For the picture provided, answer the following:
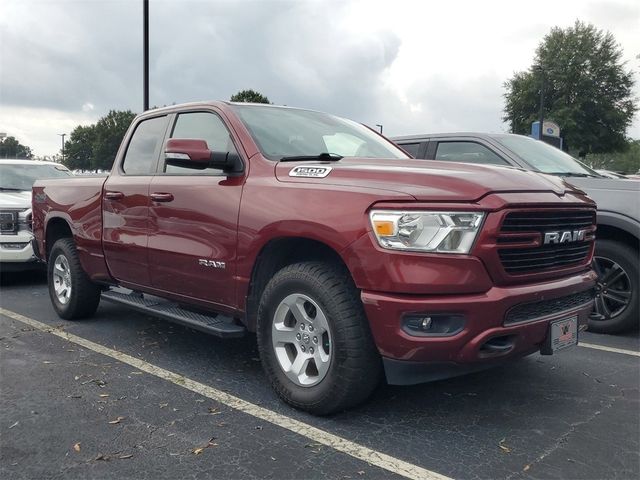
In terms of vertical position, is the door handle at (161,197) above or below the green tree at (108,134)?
below

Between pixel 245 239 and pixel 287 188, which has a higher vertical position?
pixel 287 188

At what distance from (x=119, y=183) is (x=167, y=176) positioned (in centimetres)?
69

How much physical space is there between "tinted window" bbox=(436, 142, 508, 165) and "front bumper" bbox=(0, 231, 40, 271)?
5189 mm

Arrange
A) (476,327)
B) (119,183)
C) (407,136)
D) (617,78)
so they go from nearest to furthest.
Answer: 1. (476,327)
2. (119,183)
3. (407,136)
4. (617,78)

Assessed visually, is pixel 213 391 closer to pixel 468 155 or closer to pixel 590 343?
pixel 590 343

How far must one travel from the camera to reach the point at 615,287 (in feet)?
17.5

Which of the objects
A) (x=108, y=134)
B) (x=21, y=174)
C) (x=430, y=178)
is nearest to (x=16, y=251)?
(x=21, y=174)

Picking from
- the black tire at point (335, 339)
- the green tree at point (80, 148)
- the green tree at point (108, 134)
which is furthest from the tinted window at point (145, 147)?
the green tree at point (80, 148)

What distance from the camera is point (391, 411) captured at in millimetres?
3553

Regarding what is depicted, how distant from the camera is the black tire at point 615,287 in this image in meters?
5.14

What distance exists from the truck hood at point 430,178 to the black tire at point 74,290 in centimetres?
283

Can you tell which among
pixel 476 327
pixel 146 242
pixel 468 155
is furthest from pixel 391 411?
pixel 468 155

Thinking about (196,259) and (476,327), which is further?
(196,259)

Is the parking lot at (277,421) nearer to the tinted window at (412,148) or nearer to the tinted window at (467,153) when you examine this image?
the tinted window at (467,153)
